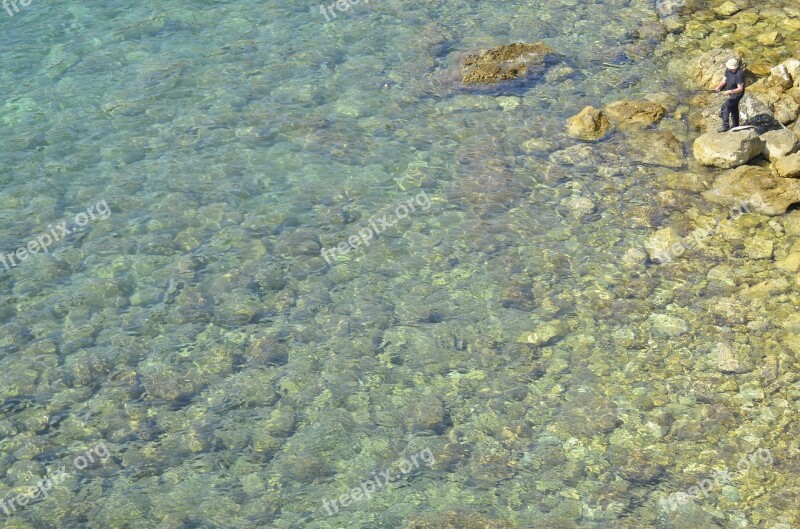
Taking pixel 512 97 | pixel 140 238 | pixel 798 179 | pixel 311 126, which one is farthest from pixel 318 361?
pixel 798 179

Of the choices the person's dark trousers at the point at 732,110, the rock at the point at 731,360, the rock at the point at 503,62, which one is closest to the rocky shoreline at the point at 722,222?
the rock at the point at 731,360

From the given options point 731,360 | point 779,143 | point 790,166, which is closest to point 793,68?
point 779,143

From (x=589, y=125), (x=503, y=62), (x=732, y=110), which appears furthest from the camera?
(x=503, y=62)

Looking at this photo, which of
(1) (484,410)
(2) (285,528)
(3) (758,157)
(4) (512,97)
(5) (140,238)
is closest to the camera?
(2) (285,528)

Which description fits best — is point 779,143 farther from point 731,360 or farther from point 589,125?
point 731,360

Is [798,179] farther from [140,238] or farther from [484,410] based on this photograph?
[140,238]

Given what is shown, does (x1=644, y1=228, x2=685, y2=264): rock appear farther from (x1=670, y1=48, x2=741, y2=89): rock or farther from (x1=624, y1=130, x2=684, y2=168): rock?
(x1=670, y1=48, x2=741, y2=89): rock

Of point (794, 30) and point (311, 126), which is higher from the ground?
point (311, 126)

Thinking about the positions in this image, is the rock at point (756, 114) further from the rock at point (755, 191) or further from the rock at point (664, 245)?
the rock at point (664, 245)
